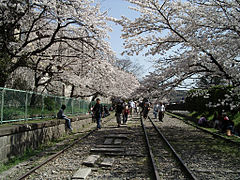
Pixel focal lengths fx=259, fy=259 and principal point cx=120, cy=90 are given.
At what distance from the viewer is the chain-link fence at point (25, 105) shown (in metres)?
8.94

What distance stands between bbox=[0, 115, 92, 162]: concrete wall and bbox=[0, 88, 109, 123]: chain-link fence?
Answer: 0.81 meters

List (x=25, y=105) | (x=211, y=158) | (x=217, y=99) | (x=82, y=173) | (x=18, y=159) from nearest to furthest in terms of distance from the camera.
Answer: (x=82, y=173) → (x=18, y=159) → (x=211, y=158) → (x=25, y=105) → (x=217, y=99)

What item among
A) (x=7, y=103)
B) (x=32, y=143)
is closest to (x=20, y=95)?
(x=7, y=103)

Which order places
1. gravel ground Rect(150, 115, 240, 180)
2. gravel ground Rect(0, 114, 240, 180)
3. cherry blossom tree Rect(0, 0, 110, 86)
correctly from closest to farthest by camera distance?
gravel ground Rect(0, 114, 240, 180) < gravel ground Rect(150, 115, 240, 180) < cherry blossom tree Rect(0, 0, 110, 86)

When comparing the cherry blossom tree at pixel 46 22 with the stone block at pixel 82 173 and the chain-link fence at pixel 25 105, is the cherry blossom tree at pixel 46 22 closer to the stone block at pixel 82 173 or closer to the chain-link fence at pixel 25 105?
the chain-link fence at pixel 25 105

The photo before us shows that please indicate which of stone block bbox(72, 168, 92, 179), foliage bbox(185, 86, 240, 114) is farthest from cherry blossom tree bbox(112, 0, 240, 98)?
stone block bbox(72, 168, 92, 179)

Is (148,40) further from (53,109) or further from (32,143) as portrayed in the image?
(32,143)

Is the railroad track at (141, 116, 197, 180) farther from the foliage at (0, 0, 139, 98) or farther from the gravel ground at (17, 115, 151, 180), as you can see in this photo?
the foliage at (0, 0, 139, 98)

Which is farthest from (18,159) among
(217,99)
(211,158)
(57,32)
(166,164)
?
(217,99)

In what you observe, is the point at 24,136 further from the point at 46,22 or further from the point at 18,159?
the point at 46,22

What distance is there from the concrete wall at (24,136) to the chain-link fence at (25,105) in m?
0.81

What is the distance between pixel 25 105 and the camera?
10.7m

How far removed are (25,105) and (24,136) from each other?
2.05 meters

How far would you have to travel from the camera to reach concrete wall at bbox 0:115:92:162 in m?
7.59
